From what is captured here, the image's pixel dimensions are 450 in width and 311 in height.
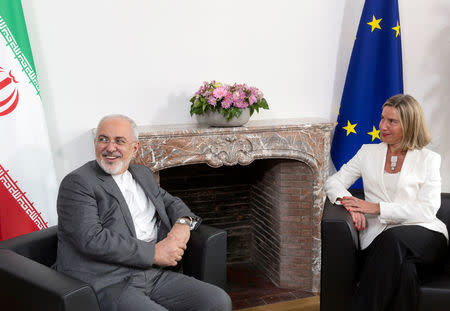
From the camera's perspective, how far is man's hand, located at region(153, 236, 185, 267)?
6.92 feet

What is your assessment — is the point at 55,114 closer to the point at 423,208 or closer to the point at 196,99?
the point at 196,99

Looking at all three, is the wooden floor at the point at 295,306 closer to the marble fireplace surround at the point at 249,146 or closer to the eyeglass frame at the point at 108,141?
the marble fireplace surround at the point at 249,146

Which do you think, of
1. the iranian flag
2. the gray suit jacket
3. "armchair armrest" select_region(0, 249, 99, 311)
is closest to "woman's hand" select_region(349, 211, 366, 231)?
the gray suit jacket

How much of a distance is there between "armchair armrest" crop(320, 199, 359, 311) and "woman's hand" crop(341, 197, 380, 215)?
0.12 meters

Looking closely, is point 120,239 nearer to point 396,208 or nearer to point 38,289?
point 38,289

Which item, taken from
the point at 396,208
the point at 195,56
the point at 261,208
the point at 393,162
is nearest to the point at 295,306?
the point at 261,208

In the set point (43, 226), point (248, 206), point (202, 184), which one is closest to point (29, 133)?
point (43, 226)

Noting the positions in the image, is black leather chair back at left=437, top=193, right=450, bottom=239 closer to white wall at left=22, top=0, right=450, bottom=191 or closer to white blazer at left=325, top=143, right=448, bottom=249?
white blazer at left=325, top=143, right=448, bottom=249

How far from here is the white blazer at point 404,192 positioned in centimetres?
240

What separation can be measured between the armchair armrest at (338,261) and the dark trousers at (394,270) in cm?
6

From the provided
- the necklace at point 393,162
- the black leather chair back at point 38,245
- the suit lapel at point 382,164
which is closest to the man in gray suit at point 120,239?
the black leather chair back at point 38,245

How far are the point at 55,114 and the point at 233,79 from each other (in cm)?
114

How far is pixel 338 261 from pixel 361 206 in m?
0.33

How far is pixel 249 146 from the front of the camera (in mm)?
2961
